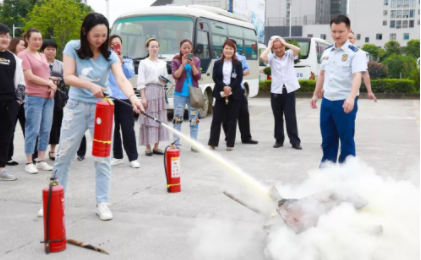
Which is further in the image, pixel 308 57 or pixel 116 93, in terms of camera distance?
pixel 308 57

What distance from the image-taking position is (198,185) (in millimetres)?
5742

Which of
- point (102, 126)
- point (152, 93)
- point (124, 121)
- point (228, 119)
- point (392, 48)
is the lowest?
point (228, 119)

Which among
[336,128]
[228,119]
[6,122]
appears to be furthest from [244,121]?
[6,122]

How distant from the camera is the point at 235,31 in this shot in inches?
651

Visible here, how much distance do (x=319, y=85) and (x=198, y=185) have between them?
2.00 metres

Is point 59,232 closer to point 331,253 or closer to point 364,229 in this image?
point 331,253

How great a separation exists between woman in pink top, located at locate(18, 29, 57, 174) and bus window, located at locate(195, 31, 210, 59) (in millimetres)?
7017

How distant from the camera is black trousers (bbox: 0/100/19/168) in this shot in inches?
228

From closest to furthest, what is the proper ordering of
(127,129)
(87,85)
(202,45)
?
(87,85) → (127,129) → (202,45)

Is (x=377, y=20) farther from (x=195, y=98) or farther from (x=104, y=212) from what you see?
(x=104, y=212)

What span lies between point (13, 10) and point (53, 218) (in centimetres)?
6468

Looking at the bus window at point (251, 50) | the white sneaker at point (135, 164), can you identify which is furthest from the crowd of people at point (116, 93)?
the bus window at point (251, 50)

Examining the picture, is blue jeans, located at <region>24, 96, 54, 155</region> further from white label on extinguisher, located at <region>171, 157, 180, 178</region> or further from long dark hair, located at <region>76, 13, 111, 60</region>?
long dark hair, located at <region>76, 13, 111, 60</region>

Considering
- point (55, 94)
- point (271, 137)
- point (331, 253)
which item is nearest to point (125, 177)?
point (55, 94)
